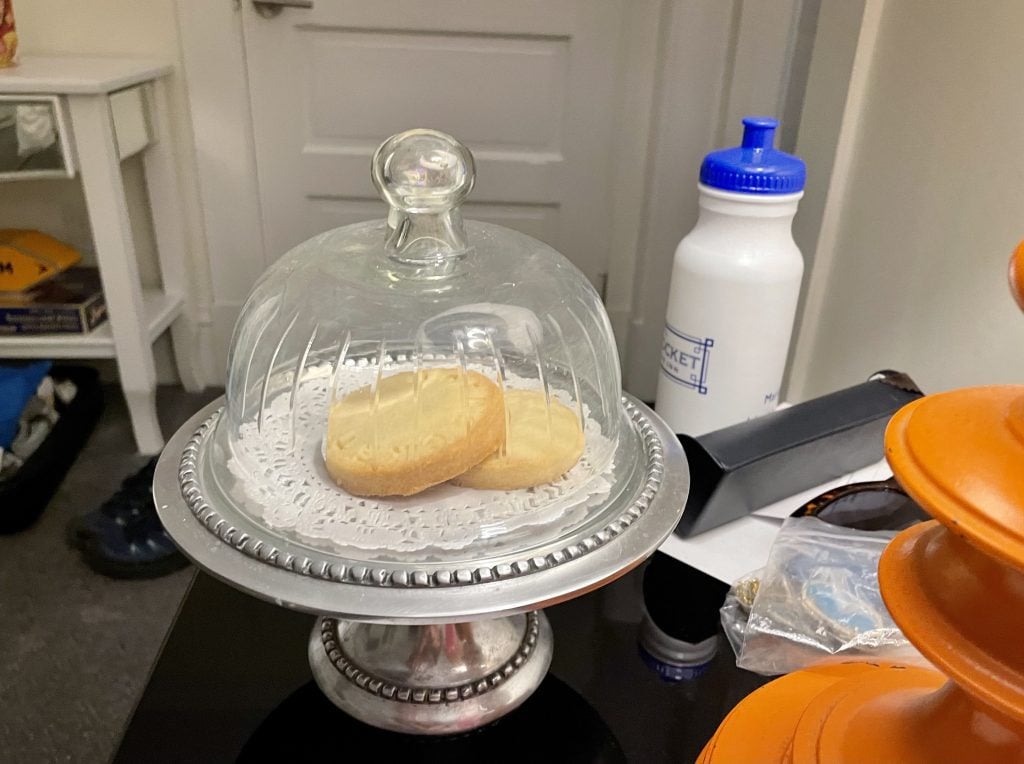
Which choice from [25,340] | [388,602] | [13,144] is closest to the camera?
[388,602]

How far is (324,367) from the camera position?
0.51 m

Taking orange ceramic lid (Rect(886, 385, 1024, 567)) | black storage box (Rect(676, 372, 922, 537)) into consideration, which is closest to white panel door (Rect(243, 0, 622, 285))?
black storage box (Rect(676, 372, 922, 537))

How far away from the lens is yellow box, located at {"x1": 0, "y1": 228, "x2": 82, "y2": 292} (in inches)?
54.4

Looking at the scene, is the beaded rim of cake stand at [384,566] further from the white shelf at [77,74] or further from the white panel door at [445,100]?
the white panel door at [445,100]

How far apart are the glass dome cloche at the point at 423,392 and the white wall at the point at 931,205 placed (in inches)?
16.5

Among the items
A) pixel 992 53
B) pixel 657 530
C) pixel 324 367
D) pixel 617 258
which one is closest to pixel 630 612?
pixel 657 530

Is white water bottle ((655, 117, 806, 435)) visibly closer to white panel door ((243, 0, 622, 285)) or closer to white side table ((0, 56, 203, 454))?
white panel door ((243, 0, 622, 285))

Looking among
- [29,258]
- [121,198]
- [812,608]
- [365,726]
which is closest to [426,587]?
[365,726]

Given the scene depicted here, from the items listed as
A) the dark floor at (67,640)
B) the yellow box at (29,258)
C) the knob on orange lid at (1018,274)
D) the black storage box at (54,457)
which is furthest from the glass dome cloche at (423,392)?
the yellow box at (29,258)

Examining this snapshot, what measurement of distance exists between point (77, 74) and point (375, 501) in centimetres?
111

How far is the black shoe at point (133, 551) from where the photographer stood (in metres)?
1.16

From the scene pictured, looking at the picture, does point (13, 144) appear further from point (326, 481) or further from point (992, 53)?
point (992, 53)

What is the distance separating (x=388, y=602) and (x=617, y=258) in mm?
1276

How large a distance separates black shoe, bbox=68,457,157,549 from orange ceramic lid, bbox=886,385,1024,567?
1.15 meters
